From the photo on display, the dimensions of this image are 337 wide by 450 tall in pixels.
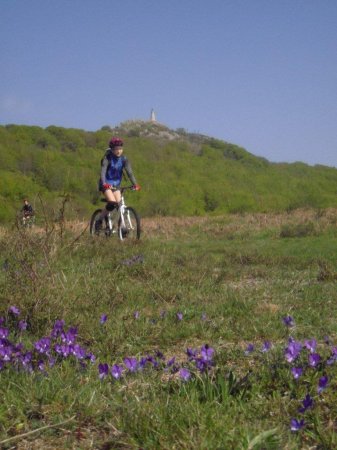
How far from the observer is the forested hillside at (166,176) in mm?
37062

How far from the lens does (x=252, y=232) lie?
1380 centimetres

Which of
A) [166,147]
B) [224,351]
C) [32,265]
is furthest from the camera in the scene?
[166,147]

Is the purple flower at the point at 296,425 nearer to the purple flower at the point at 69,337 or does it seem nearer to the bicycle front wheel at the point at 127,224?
the purple flower at the point at 69,337

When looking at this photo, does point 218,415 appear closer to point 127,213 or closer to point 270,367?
point 270,367

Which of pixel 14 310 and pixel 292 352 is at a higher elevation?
pixel 292 352

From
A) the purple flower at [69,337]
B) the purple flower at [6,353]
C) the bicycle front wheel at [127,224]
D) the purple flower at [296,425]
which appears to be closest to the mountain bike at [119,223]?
the bicycle front wheel at [127,224]

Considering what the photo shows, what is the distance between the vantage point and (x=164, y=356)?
3170mm

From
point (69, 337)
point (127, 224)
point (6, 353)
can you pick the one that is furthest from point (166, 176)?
point (6, 353)

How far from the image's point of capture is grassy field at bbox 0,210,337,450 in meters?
1.99

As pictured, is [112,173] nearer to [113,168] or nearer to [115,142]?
[113,168]

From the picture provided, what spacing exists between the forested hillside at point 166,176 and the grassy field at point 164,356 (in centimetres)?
2210

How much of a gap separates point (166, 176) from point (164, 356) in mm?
46606

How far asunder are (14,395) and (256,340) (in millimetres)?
1678

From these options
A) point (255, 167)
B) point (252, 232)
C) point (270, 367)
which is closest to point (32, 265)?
point (270, 367)
